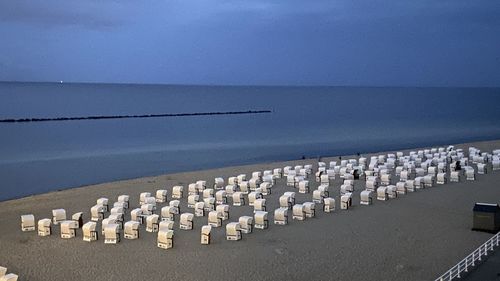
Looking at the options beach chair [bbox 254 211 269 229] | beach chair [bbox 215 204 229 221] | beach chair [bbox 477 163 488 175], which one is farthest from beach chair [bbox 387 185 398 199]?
beach chair [bbox 477 163 488 175]

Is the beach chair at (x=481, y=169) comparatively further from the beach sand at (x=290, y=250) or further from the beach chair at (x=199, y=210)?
the beach chair at (x=199, y=210)

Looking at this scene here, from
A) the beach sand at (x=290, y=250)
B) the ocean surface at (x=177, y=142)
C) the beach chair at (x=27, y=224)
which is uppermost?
the beach chair at (x=27, y=224)

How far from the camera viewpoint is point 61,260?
41.1ft

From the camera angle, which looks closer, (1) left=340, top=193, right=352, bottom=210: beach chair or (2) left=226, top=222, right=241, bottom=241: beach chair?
(2) left=226, top=222, right=241, bottom=241: beach chair

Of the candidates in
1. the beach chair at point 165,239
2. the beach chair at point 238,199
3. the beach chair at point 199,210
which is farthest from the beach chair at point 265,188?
the beach chair at point 165,239

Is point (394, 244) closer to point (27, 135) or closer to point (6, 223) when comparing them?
point (6, 223)

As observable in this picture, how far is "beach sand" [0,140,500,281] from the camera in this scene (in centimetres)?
1154

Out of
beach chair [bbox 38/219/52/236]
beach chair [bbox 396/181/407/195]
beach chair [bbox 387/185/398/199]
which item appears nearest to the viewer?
beach chair [bbox 38/219/52/236]

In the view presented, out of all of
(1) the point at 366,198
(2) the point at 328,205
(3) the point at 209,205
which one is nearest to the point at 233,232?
(3) the point at 209,205

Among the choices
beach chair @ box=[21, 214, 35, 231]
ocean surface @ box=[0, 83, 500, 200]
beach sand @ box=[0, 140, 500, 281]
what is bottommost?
ocean surface @ box=[0, 83, 500, 200]

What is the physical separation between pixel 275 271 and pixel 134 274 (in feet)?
8.87

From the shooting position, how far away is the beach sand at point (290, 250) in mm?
11539

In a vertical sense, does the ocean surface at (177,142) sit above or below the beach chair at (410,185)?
below

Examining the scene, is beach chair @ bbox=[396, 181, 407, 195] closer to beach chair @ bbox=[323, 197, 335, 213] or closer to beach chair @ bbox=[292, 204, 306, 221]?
beach chair @ bbox=[323, 197, 335, 213]
